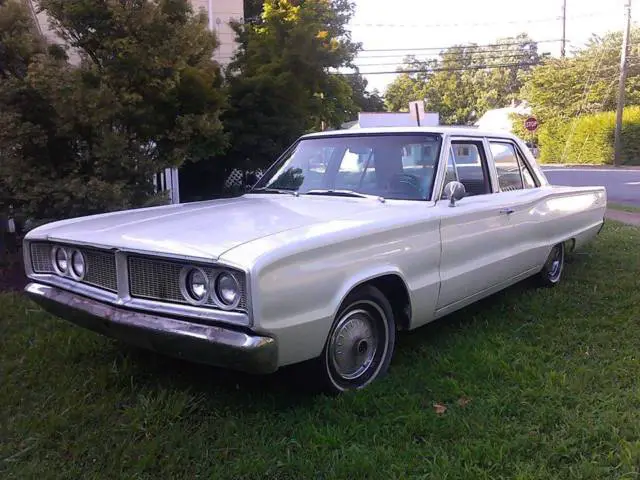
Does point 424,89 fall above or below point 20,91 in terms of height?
above

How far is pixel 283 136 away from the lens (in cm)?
995

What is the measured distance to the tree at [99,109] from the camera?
221 inches

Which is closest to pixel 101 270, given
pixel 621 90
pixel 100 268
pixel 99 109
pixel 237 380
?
pixel 100 268

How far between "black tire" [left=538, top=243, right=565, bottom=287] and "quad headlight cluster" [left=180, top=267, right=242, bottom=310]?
3.79 m

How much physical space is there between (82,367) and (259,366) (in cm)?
165

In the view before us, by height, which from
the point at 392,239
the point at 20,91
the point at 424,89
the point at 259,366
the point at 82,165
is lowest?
the point at 259,366

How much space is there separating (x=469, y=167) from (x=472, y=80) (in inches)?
3102

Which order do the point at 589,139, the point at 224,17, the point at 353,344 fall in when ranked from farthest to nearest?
1. the point at 589,139
2. the point at 224,17
3. the point at 353,344

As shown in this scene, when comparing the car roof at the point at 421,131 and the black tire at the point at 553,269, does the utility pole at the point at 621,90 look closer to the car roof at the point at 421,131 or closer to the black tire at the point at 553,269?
the black tire at the point at 553,269

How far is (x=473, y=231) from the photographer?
438cm

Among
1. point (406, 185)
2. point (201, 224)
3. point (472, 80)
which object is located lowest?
point (201, 224)

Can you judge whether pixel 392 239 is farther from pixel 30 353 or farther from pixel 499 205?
pixel 30 353

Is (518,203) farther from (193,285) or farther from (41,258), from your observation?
(41,258)

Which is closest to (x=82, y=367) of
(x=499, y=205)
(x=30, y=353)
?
(x=30, y=353)
